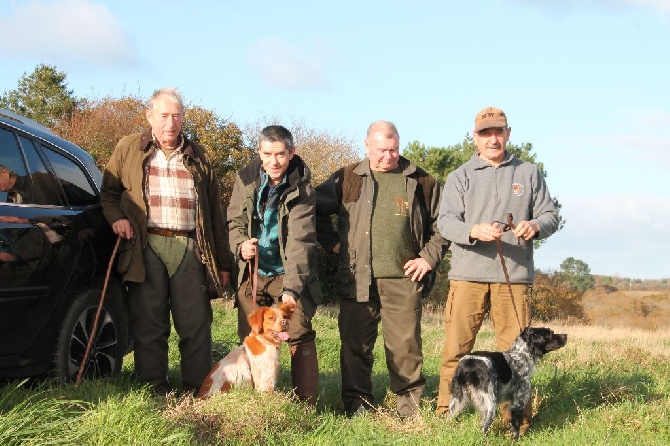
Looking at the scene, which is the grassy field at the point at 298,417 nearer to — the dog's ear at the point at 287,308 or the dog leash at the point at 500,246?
the dog's ear at the point at 287,308

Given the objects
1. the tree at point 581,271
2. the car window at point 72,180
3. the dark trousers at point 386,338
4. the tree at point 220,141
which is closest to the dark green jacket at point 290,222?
the dark trousers at point 386,338

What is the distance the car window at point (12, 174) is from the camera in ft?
16.2

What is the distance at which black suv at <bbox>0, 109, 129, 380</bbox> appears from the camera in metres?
4.86

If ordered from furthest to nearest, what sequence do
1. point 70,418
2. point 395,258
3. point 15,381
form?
point 395,258
point 15,381
point 70,418

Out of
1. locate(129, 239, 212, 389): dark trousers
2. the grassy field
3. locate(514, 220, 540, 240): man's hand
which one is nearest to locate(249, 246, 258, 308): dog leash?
locate(129, 239, 212, 389): dark trousers

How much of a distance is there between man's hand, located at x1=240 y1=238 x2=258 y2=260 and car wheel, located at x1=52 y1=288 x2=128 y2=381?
1.16 meters

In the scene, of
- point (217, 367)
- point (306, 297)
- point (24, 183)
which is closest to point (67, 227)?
point (24, 183)

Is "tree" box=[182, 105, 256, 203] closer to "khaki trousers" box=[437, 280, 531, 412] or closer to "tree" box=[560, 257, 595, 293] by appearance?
"khaki trousers" box=[437, 280, 531, 412]

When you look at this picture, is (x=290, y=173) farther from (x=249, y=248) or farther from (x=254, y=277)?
(x=254, y=277)

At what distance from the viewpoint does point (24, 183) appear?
5.17 m

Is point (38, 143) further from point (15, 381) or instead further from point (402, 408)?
point (402, 408)

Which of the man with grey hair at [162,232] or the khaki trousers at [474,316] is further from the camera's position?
the khaki trousers at [474,316]

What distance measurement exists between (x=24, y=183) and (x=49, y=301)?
31.9 inches

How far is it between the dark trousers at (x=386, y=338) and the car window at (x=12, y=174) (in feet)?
8.82
